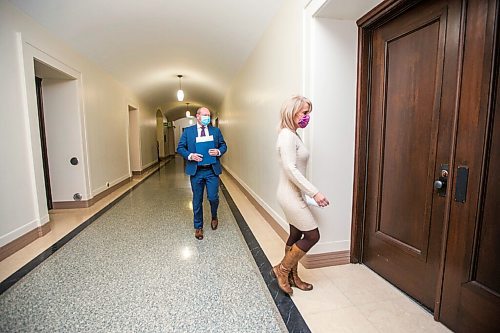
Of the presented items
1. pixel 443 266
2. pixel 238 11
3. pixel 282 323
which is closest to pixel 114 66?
pixel 238 11

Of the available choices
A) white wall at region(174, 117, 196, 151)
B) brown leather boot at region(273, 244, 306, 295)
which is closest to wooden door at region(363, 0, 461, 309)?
brown leather boot at region(273, 244, 306, 295)

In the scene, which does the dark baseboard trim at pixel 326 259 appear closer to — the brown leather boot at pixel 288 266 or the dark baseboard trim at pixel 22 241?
the brown leather boot at pixel 288 266

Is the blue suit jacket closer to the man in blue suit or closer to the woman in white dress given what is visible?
the man in blue suit

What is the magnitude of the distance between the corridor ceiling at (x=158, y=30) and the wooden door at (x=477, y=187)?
6.38ft

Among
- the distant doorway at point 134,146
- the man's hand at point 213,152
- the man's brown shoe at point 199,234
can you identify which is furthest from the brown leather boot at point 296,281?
the distant doorway at point 134,146

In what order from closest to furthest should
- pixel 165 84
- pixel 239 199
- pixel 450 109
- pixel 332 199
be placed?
pixel 450 109 → pixel 332 199 → pixel 239 199 → pixel 165 84

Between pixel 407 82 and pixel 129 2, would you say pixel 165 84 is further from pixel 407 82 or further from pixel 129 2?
pixel 407 82

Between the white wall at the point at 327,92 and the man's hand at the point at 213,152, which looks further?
the man's hand at the point at 213,152

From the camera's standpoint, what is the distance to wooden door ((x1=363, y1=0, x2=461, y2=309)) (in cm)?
145

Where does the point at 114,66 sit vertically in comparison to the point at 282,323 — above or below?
above

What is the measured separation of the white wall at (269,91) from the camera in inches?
91.2

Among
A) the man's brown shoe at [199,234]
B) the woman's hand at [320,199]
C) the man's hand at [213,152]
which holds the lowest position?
the man's brown shoe at [199,234]

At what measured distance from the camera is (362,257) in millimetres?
2174

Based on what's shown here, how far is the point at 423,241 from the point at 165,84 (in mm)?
7077
